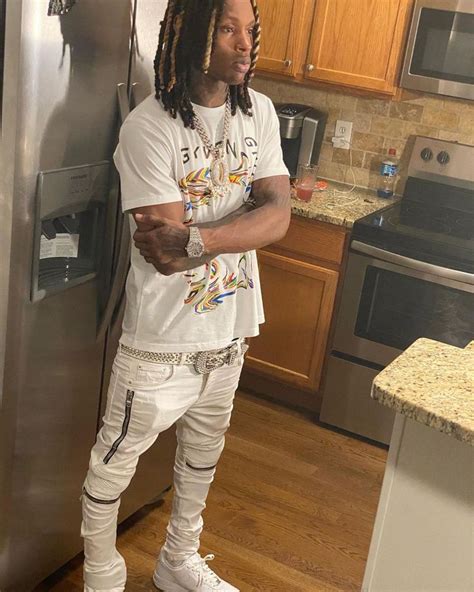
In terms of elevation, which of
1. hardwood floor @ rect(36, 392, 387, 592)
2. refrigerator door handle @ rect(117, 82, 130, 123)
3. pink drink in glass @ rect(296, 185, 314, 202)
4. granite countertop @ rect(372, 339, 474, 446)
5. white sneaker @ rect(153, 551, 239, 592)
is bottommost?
hardwood floor @ rect(36, 392, 387, 592)

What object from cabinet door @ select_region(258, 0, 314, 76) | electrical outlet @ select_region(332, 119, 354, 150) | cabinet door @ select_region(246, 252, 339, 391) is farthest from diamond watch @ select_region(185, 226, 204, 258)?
electrical outlet @ select_region(332, 119, 354, 150)

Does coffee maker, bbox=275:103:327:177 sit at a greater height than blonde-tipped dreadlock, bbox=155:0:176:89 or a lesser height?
lesser

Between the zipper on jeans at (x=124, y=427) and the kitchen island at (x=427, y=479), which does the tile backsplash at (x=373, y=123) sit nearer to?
the zipper on jeans at (x=124, y=427)

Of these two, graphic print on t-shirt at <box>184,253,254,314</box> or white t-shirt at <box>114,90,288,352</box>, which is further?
graphic print on t-shirt at <box>184,253,254,314</box>

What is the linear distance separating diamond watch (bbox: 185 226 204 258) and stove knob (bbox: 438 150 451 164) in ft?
6.68

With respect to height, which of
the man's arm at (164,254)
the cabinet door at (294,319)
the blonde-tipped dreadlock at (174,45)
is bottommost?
the cabinet door at (294,319)

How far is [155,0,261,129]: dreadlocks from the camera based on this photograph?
178cm

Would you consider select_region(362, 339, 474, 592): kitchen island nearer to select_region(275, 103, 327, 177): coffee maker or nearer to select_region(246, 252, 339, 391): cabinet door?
select_region(246, 252, 339, 391): cabinet door

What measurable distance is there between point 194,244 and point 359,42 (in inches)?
73.8

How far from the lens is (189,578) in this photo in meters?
2.29

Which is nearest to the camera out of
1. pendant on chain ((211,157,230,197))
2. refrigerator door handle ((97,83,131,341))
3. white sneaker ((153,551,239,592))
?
pendant on chain ((211,157,230,197))

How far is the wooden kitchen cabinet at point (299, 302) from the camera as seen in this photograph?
333 cm

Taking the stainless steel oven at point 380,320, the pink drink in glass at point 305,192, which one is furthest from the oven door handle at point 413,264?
the pink drink in glass at point 305,192

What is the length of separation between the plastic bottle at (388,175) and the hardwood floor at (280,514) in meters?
1.04
